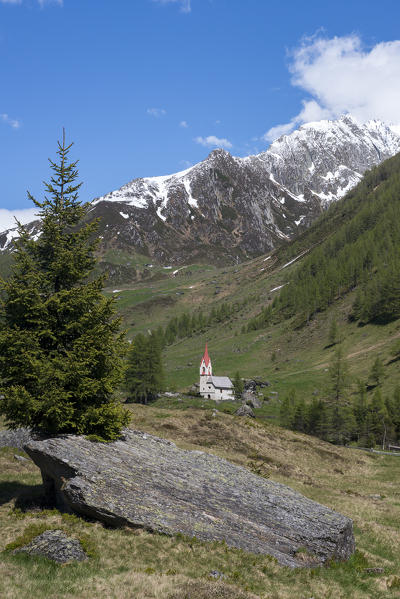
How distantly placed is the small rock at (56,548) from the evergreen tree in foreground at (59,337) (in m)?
5.80

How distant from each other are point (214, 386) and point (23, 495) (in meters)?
98.3

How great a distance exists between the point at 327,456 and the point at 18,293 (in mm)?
41339

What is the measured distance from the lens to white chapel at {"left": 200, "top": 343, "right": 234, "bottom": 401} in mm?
115875

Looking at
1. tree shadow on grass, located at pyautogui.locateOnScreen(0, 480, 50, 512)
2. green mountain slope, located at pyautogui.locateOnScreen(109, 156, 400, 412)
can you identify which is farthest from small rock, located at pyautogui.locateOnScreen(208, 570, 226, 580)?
green mountain slope, located at pyautogui.locateOnScreen(109, 156, 400, 412)

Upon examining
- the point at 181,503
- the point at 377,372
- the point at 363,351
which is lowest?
the point at 377,372

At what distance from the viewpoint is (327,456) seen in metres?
48.6

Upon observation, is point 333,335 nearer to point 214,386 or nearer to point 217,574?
point 214,386

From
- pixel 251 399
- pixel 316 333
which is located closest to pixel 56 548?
pixel 251 399

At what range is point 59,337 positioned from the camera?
22.3 meters

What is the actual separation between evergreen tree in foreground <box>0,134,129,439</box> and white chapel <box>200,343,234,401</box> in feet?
309

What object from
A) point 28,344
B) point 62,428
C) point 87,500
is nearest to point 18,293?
point 28,344

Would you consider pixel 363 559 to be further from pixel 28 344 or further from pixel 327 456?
pixel 327 456

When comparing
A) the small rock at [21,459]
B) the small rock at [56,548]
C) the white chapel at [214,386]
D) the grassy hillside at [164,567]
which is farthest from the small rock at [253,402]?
the small rock at [56,548]

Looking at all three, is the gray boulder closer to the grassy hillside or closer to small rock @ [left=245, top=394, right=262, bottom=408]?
small rock @ [left=245, top=394, right=262, bottom=408]
